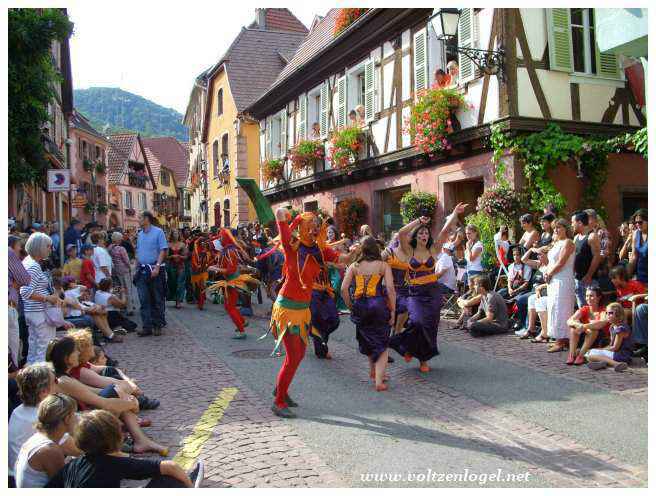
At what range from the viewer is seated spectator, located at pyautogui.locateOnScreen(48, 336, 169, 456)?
16.7 feet

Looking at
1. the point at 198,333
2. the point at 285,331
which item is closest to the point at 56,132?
the point at 198,333

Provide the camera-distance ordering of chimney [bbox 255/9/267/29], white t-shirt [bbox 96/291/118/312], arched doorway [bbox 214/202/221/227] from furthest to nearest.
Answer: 1. chimney [bbox 255/9/267/29]
2. arched doorway [bbox 214/202/221/227]
3. white t-shirt [bbox 96/291/118/312]

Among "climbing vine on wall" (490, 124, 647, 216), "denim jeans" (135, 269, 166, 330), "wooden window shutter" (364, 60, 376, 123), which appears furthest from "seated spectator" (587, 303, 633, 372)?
"wooden window shutter" (364, 60, 376, 123)

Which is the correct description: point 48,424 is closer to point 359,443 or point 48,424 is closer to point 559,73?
point 359,443

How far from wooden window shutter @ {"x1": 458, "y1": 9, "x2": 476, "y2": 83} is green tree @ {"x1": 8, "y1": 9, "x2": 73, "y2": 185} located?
7438 mm

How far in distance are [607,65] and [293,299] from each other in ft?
32.8

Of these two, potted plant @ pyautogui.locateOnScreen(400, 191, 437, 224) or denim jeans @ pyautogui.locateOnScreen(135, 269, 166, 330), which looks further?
potted plant @ pyautogui.locateOnScreen(400, 191, 437, 224)

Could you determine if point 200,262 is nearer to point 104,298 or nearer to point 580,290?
point 104,298

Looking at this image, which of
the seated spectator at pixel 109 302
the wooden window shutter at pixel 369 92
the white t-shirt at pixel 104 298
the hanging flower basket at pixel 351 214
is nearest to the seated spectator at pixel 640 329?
the seated spectator at pixel 109 302

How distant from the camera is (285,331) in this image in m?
6.26

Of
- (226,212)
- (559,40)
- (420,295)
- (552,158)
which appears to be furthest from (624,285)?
(226,212)

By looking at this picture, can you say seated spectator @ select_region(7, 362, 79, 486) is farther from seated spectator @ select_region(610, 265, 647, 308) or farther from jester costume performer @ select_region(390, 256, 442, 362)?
seated spectator @ select_region(610, 265, 647, 308)

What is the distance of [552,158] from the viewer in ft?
41.1

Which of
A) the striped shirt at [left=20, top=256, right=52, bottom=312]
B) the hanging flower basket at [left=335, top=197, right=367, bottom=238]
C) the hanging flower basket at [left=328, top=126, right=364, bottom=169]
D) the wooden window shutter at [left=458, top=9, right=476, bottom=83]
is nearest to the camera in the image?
the striped shirt at [left=20, top=256, right=52, bottom=312]
